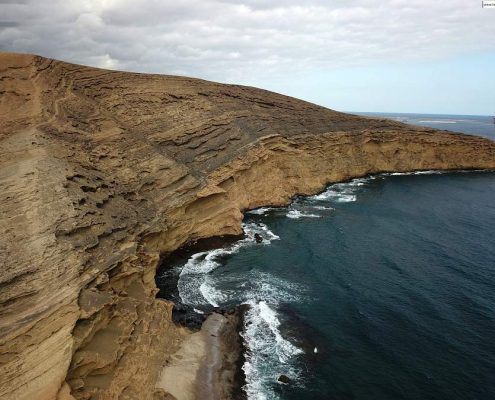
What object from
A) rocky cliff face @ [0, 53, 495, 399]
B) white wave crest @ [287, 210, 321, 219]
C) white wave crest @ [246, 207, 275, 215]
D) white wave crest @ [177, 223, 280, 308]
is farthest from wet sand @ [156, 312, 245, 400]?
white wave crest @ [246, 207, 275, 215]

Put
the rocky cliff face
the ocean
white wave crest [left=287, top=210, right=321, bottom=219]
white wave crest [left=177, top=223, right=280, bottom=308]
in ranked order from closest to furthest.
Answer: the rocky cliff face < the ocean < white wave crest [left=177, top=223, right=280, bottom=308] < white wave crest [left=287, top=210, right=321, bottom=219]

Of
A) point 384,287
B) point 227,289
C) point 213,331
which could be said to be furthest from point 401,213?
point 213,331

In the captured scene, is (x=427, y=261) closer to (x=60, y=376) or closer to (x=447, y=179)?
(x=60, y=376)

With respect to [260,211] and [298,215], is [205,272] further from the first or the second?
[298,215]

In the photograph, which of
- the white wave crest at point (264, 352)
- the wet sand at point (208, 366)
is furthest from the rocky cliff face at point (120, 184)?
the white wave crest at point (264, 352)

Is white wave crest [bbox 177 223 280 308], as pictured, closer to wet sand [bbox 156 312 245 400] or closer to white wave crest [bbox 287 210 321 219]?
wet sand [bbox 156 312 245 400]

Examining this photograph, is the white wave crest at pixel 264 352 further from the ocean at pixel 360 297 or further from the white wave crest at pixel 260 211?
the white wave crest at pixel 260 211
